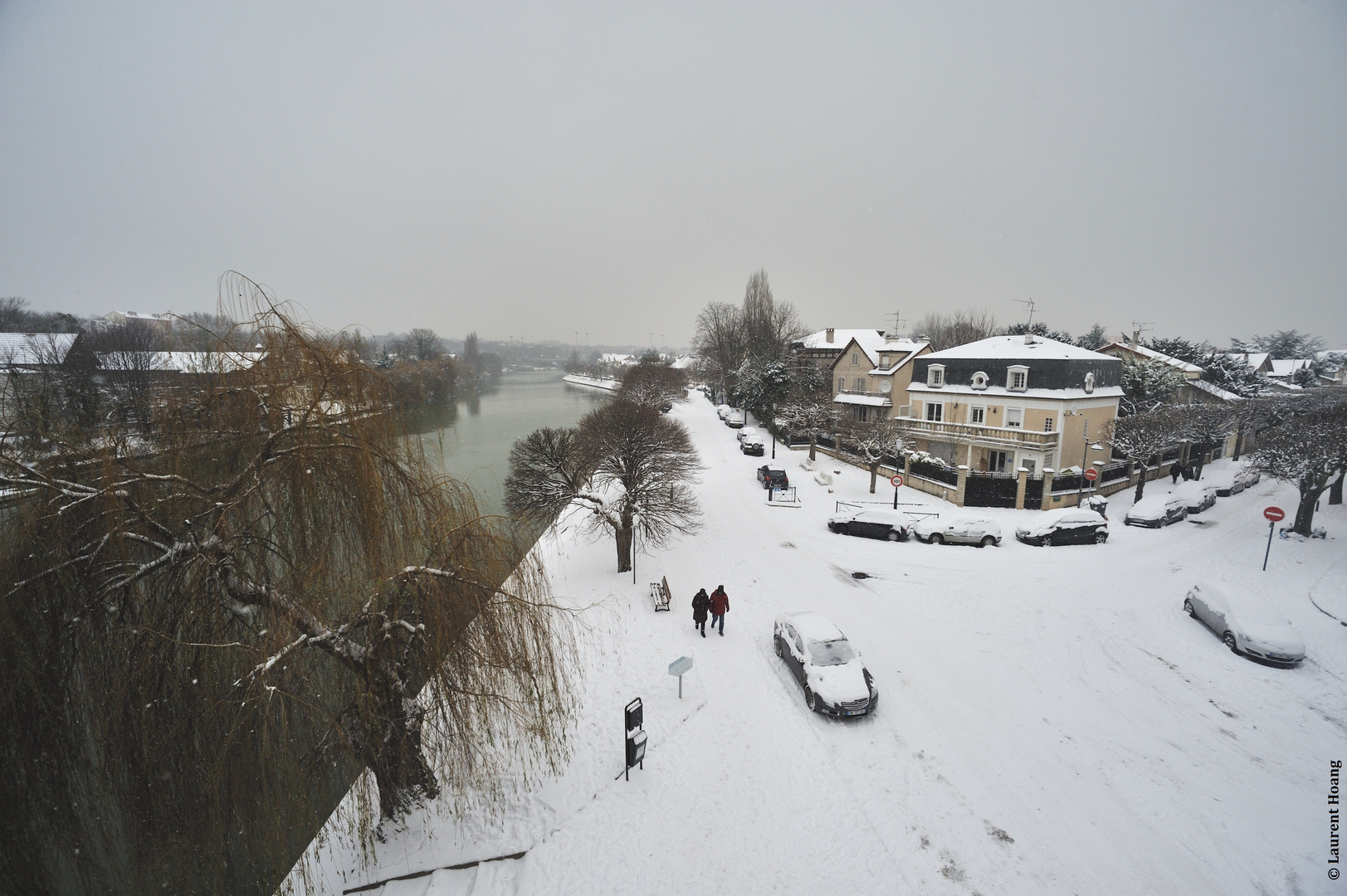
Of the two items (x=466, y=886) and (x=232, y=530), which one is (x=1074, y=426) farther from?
(x=232, y=530)

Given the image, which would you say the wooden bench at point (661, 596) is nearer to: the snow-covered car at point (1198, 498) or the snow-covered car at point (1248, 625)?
the snow-covered car at point (1248, 625)

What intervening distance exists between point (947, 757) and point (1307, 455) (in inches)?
722

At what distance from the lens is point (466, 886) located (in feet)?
20.3

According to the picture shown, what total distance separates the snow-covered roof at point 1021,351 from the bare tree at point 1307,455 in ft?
27.5

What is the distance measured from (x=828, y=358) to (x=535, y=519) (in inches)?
1616

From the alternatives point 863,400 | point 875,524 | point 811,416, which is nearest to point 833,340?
point 863,400

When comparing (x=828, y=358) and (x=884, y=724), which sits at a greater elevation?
(x=828, y=358)

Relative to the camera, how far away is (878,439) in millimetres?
26250

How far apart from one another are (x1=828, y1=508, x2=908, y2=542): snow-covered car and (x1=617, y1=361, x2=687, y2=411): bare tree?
2914 centimetres

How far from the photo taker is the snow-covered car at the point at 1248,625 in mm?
10422

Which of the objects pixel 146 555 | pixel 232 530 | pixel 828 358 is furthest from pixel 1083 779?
pixel 828 358

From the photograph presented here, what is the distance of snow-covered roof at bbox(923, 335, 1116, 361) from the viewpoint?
25.6m

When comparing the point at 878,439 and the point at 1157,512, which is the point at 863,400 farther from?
the point at 1157,512

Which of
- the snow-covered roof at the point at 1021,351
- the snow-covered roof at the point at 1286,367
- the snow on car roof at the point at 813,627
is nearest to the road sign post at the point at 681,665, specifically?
the snow on car roof at the point at 813,627
